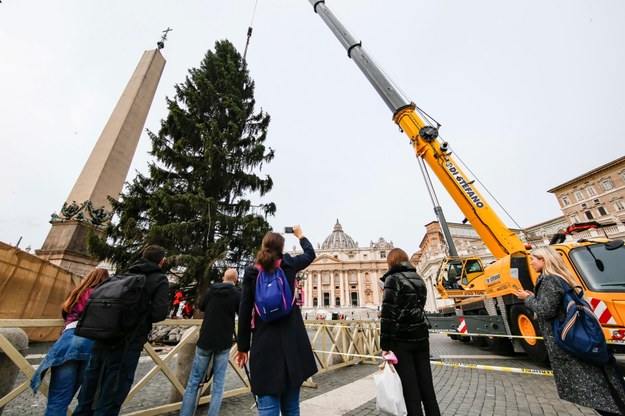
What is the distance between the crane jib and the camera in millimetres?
7031

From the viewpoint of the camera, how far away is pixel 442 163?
753cm

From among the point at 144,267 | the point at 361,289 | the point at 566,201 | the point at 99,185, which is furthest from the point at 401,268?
the point at 361,289

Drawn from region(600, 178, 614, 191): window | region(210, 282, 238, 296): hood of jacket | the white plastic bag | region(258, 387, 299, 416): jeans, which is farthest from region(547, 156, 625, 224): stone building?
region(258, 387, 299, 416): jeans

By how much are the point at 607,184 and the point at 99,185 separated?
164ft

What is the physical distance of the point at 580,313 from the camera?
6.30 ft

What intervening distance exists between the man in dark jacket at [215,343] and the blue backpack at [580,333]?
3078 millimetres

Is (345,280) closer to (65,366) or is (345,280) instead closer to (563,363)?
(563,363)

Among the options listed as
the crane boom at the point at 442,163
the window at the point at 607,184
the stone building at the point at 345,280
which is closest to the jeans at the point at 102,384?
the crane boom at the point at 442,163

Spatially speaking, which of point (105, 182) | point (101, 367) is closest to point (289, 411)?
point (101, 367)

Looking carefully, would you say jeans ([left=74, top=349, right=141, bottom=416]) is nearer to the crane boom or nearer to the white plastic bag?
the white plastic bag

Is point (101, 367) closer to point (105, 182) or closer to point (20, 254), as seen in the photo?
point (20, 254)

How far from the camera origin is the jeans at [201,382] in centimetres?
271

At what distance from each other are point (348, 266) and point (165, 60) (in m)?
71.7

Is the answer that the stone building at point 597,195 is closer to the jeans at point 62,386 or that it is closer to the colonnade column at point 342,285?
the jeans at point 62,386
